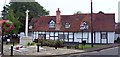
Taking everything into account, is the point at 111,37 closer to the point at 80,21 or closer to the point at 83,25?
the point at 83,25

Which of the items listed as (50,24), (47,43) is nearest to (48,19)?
(50,24)

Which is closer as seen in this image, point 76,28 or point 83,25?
point 83,25

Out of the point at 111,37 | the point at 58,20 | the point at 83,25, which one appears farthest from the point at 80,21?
the point at 111,37

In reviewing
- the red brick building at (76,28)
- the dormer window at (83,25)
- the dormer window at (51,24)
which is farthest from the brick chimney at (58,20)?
the dormer window at (83,25)

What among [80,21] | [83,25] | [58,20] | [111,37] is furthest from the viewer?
[80,21]

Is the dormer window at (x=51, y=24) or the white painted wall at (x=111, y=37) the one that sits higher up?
the dormer window at (x=51, y=24)

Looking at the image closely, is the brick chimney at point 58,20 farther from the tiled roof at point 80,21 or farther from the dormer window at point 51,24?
the dormer window at point 51,24

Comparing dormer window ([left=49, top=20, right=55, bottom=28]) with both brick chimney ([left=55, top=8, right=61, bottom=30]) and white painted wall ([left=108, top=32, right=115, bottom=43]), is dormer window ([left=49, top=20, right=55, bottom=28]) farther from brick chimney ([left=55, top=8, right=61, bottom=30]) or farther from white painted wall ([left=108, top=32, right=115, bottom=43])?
white painted wall ([left=108, top=32, right=115, bottom=43])

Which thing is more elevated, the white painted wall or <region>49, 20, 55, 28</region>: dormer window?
<region>49, 20, 55, 28</region>: dormer window

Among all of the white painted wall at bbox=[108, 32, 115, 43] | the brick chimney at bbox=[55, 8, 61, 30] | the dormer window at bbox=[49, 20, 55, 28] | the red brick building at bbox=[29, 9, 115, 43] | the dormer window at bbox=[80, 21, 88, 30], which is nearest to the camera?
the white painted wall at bbox=[108, 32, 115, 43]

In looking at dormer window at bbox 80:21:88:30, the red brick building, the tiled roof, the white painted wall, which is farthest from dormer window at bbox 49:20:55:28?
the white painted wall

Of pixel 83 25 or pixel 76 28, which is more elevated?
pixel 83 25

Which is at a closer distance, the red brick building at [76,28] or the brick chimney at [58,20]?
the red brick building at [76,28]

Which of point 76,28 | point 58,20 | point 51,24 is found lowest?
point 76,28
